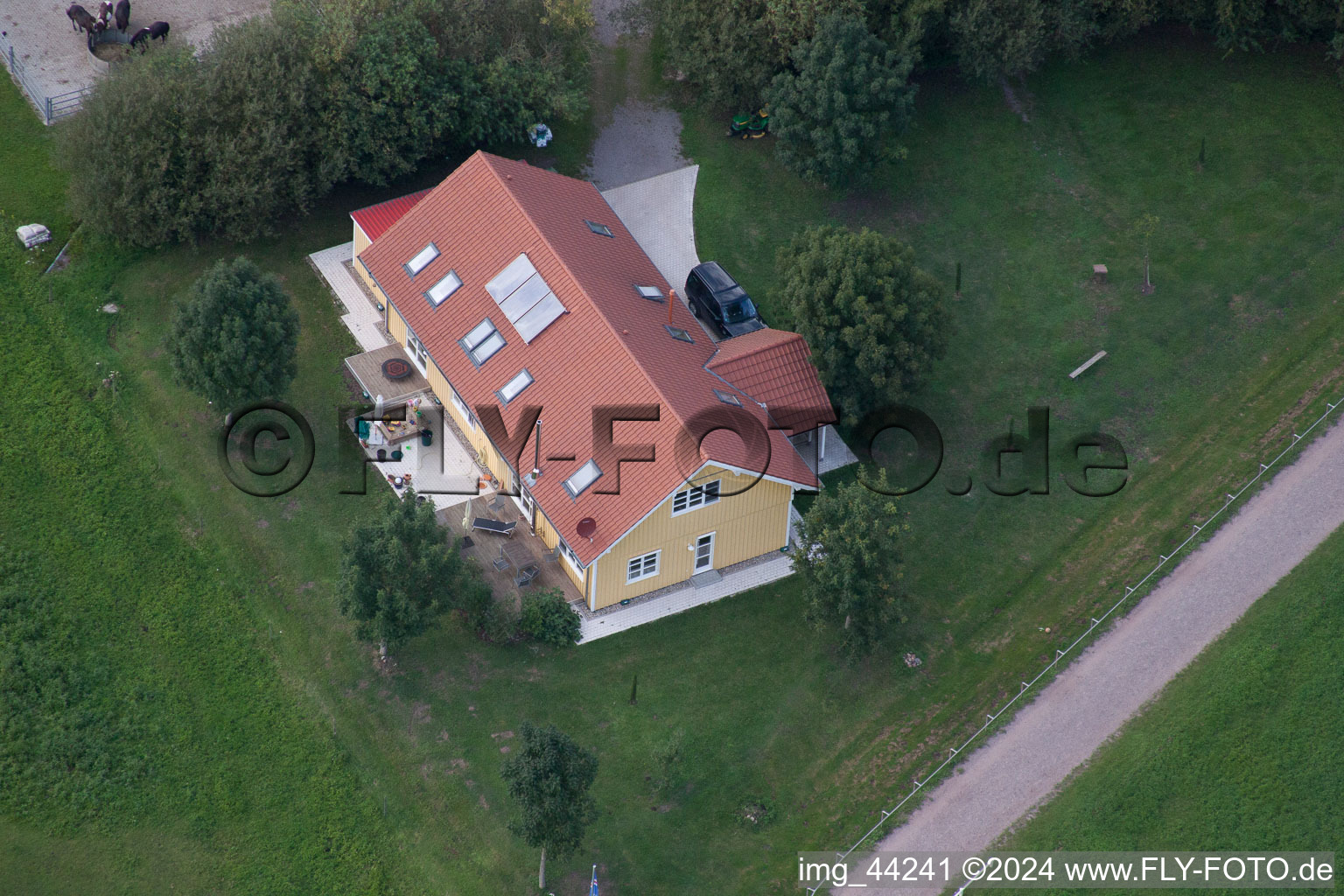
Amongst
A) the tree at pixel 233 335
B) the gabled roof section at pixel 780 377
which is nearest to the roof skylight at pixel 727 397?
the gabled roof section at pixel 780 377

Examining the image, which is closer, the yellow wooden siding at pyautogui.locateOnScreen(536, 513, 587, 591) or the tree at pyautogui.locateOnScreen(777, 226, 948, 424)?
the yellow wooden siding at pyautogui.locateOnScreen(536, 513, 587, 591)

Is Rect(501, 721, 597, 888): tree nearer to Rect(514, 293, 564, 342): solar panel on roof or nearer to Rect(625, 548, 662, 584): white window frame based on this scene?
Rect(625, 548, 662, 584): white window frame

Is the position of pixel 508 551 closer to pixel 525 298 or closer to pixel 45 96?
pixel 525 298

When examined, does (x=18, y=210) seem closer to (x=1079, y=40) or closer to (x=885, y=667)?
(x=885, y=667)

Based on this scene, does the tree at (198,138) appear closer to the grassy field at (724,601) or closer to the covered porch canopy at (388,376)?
the grassy field at (724,601)

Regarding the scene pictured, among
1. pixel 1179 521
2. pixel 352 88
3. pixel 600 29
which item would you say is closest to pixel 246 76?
pixel 352 88

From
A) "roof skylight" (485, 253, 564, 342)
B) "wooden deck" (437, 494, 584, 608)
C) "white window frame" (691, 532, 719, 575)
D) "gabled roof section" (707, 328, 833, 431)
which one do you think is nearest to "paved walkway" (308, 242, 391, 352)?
"roof skylight" (485, 253, 564, 342)

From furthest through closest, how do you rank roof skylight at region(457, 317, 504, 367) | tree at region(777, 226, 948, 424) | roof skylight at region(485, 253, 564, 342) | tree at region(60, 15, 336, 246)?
1. tree at region(60, 15, 336, 246)
2. roof skylight at region(457, 317, 504, 367)
3. roof skylight at region(485, 253, 564, 342)
4. tree at region(777, 226, 948, 424)

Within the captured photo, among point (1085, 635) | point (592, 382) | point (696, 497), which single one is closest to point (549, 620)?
point (696, 497)
